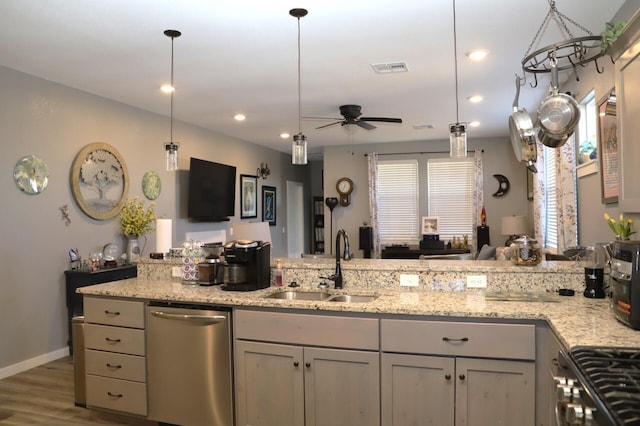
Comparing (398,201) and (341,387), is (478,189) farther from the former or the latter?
(341,387)

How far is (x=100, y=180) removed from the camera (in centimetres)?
480

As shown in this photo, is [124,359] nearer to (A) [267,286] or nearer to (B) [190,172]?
(A) [267,286]

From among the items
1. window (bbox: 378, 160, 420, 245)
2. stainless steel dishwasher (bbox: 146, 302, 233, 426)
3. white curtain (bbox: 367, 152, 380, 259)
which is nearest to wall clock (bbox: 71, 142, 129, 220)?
stainless steel dishwasher (bbox: 146, 302, 233, 426)

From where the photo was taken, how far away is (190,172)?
620cm

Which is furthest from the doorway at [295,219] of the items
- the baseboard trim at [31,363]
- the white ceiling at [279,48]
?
the baseboard trim at [31,363]

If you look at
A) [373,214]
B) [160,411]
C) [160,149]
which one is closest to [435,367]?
[160,411]

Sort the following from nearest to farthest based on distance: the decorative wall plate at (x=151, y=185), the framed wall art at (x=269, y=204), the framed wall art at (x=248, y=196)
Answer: the decorative wall plate at (x=151, y=185) < the framed wall art at (x=248, y=196) < the framed wall art at (x=269, y=204)

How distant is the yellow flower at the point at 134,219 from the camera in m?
4.95

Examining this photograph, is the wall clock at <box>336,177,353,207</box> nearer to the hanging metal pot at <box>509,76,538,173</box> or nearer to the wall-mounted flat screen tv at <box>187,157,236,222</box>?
the wall-mounted flat screen tv at <box>187,157,236,222</box>

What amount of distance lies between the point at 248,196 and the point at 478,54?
16.4 feet

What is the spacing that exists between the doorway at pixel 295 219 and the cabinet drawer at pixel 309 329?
271 inches

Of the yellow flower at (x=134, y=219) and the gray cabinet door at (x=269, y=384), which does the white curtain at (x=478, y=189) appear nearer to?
the yellow flower at (x=134, y=219)

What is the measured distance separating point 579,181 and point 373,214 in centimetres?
434

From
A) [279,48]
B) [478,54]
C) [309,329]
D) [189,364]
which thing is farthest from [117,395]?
[478,54]
